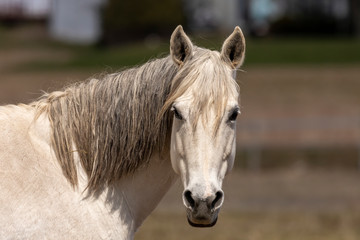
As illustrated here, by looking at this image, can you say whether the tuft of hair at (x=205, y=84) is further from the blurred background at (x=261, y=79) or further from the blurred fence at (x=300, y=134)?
the blurred fence at (x=300, y=134)

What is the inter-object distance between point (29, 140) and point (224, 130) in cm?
116

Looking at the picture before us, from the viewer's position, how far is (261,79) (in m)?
29.0

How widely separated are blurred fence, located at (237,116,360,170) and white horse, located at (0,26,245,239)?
45.2ft

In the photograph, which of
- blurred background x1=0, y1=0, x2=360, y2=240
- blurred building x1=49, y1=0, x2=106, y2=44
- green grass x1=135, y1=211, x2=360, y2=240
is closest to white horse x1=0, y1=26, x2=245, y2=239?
blurred background x1=0, y1=0, x2=360, y2=240

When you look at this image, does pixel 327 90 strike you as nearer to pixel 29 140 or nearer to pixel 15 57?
pixel 15 57

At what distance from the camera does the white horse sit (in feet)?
14.1

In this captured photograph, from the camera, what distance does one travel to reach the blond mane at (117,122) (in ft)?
15.1

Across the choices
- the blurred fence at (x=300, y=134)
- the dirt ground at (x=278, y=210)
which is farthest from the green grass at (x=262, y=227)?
the blurred fence at (x=300, y=134)

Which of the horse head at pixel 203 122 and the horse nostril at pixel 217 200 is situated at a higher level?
the horse head at pixel 203 122

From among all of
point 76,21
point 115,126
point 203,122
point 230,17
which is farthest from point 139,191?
point 76,21

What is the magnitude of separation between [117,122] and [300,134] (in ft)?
54.3

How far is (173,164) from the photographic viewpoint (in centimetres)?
450

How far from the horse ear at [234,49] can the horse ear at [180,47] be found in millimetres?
207

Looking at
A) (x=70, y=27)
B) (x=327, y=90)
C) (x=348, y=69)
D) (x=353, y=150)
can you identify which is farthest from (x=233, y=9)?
(x=353, y=150)
